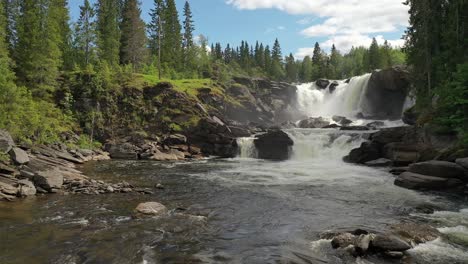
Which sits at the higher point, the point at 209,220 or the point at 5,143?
the point at 5,143

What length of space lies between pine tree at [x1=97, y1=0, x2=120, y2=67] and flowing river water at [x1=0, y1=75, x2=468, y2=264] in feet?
128

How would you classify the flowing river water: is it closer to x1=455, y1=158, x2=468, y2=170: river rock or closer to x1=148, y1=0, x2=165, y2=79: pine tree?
x1=455, y1=158, x2=468, y2=170: river rock

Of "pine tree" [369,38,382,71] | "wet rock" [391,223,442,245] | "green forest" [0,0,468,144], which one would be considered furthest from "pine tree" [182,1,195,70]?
"wet rock" [391,223,442,245]

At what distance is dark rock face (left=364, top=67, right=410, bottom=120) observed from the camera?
6069cm

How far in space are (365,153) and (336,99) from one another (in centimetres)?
4182

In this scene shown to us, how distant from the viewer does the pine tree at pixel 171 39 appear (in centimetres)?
7988

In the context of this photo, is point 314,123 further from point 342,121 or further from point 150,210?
point 150,210

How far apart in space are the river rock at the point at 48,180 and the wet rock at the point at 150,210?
25.0 ft

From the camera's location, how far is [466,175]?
76.6 feet

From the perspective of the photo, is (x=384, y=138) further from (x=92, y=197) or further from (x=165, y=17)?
(x=165, y=17)

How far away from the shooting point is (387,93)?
6481 cm

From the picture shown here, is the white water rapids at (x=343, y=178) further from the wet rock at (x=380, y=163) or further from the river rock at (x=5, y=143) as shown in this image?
the river rock at (x=5, y=143)

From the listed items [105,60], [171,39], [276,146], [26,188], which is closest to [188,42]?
[171,39]

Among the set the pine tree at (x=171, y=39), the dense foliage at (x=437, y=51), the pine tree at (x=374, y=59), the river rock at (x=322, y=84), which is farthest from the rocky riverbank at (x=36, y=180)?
the pine tree at (x=374, y=59)
